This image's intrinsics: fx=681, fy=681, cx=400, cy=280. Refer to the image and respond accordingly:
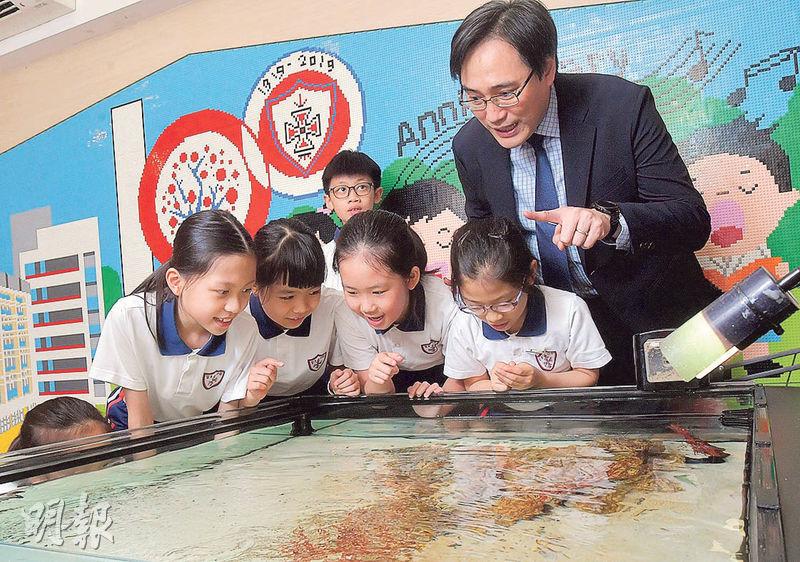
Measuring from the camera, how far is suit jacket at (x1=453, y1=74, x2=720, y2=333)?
75.3 inches

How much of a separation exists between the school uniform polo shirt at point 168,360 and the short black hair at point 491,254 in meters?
0.72

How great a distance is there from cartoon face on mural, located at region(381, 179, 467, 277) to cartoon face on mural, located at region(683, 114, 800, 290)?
0.73 metres

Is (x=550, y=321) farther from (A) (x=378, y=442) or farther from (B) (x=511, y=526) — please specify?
(B) (x=511, y=526)

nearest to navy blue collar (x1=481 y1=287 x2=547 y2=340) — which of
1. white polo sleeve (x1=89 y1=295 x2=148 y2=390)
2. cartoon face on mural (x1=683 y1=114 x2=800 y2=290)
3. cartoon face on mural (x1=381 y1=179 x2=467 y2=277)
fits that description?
cartoon face on mural (x1=381 y1=179 x2=467 y2=277)

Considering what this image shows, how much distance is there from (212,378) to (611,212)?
128cm

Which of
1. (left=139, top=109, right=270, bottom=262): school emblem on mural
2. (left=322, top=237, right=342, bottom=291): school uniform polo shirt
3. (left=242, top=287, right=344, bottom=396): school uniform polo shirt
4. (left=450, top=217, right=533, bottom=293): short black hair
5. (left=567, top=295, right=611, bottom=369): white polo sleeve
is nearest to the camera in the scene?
(left=450, top=217, right=533, bottom=293): short black hair

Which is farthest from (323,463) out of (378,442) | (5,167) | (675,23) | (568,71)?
(5,167)

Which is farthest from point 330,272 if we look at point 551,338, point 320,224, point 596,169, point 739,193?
point 739,193

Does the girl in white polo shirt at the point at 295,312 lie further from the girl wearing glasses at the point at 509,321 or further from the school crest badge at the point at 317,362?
the girl wearing glasses at the point at 509,321

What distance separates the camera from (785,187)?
6.22ft

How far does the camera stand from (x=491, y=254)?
1894mm

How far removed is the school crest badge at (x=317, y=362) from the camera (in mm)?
2264

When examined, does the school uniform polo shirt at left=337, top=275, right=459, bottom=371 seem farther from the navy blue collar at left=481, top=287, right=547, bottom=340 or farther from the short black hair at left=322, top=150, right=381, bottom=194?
the short black hair at left=322, top=150, right=381, bottom=194

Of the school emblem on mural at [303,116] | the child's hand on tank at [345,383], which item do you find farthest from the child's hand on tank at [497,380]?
the school emblem on mural at [303,116]
